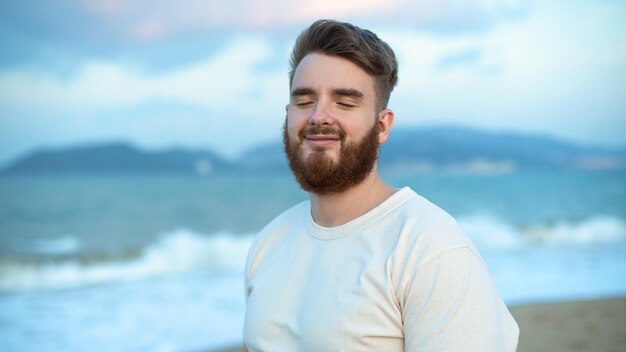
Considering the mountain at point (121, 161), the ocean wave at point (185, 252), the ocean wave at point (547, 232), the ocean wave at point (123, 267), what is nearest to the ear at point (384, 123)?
the ocean wave at point (185, 252)

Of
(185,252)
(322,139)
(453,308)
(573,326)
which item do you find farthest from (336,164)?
(185,252)

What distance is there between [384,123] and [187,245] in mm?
15423

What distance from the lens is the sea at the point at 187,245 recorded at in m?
7.35

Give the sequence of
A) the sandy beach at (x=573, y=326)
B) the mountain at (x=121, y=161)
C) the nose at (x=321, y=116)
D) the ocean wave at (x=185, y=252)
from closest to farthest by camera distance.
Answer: the nose at (x=321, y=116), the sandy beach at (x=573, y=326), the ocean wave at (x=185, y=252), the mountain at (x=121, y=161)

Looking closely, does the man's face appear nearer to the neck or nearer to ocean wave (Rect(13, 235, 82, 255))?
the neck

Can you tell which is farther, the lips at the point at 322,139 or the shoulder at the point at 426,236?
the lips at the point at 322,139

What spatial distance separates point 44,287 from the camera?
11.0m

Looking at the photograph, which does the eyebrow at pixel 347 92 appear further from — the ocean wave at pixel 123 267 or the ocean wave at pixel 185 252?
the ocean wave at pixel 123 267

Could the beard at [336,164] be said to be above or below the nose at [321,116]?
below

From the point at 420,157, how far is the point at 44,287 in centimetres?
2746

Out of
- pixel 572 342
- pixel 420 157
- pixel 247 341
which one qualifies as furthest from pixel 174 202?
pixel 247 341

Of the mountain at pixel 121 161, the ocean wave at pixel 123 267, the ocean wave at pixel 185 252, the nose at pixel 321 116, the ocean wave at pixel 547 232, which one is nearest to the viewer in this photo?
the nose at pixel 321 116

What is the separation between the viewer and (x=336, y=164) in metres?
2.06

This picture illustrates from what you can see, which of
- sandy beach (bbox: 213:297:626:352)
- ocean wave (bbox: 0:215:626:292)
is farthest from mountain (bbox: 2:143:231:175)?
sandy beach (bbox: 213:297:626:352)
